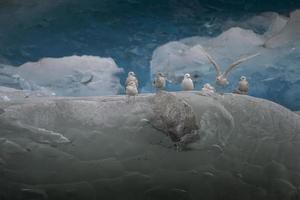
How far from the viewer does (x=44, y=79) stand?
27.7ft

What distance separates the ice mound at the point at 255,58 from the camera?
804 cm

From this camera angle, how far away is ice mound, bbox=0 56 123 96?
8227 millimetres

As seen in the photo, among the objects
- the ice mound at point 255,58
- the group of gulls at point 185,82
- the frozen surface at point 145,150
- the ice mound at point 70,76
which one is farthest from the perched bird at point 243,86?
the ice mound at point 70,76

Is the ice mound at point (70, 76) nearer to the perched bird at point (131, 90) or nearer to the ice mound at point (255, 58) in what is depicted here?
the ice mound at point (255, 58)

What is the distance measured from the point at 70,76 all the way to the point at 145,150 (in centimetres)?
298

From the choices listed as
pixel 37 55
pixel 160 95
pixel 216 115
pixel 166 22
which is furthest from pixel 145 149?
pixel 37 55

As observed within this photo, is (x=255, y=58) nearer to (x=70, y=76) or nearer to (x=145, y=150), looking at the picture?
(x=145, y=150)

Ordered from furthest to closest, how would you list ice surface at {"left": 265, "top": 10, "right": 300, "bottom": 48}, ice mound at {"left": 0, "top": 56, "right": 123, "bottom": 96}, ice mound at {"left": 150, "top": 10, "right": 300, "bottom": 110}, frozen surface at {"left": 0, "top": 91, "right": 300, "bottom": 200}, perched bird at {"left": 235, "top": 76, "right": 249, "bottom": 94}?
ice mound at {"left": 0, "top": 56, "right": 123, "bottom": 96} < ice mound at {"left": 150, "top": 10, "right": 300, "bottom": 110} < ice surface at {"left": 265, "top": 10, "right": 300, "bottom": 48} < perched bird at {"left": 235, "top": 76, "right": 249, "bottom": 94} < frozen surface at {"left": 0, "top": 91, "right": 300, "bottom": 200}

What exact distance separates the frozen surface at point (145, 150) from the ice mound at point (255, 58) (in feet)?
6.01

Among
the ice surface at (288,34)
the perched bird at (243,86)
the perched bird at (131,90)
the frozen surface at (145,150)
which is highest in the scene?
the ice surface at (288,34)

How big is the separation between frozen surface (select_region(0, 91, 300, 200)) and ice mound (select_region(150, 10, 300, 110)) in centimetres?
183

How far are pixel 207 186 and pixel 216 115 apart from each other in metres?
1.12

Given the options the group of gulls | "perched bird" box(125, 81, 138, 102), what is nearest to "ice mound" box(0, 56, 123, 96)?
the group of gulls

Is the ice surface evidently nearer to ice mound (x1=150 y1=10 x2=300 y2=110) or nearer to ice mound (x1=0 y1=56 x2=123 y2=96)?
ice mound (x1=150 y1=10 x2=300 y2=110)
